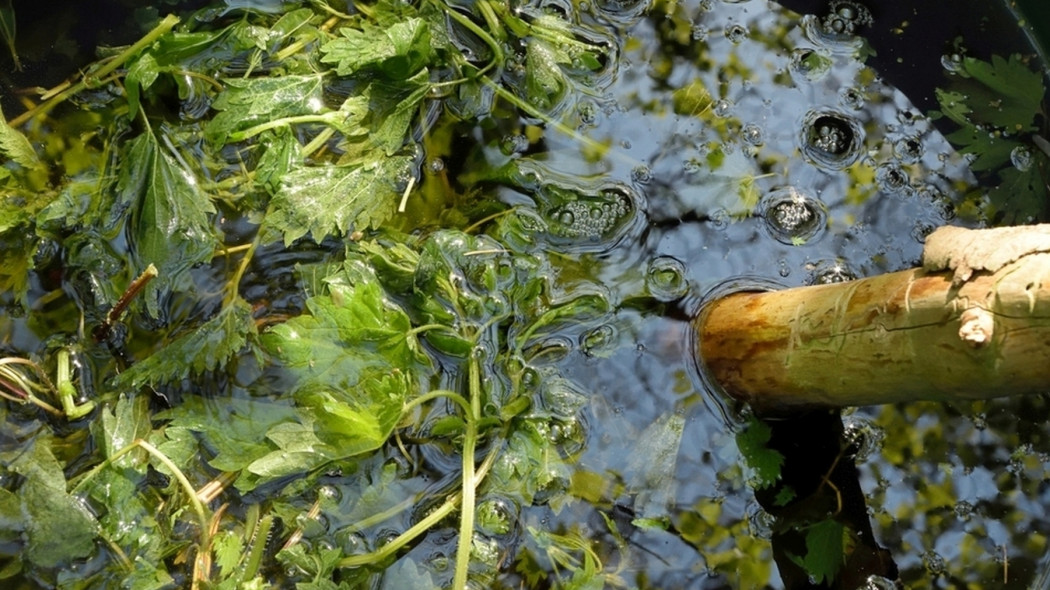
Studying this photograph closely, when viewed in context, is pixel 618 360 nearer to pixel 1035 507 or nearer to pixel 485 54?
pixel 485 54

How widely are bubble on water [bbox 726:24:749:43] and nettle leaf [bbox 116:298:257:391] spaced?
3.93 ft

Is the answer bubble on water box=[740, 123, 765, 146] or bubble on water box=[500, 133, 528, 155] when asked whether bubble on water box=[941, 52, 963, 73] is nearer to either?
bubble on water box=[740, 123, 765, 146]

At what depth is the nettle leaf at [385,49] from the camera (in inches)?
65.6

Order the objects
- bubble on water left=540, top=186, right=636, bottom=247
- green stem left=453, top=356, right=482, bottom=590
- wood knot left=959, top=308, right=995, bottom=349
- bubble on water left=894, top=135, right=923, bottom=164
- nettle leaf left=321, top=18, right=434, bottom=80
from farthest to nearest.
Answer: bubble on water left=894, top=135, right=923, bottom=164, bubble on water left=540, top=186, right=636, bottom=247, nettle leaf left=321, top=18, right=434, bottom=80, green stem left=453, top=356, right=482, bottom=590, wood knot left=959, top=308, right=995, bottom=349

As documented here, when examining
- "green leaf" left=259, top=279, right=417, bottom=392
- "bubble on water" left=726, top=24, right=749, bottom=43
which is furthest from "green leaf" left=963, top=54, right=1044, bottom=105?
"green leaf" left=259, top=279, right=417, bottom=392

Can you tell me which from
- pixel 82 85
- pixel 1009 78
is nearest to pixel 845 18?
pixel 1009 78

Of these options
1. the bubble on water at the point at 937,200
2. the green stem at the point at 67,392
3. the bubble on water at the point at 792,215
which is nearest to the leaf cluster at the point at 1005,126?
the bubble on water at the point at 937,200

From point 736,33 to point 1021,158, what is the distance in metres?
0.68

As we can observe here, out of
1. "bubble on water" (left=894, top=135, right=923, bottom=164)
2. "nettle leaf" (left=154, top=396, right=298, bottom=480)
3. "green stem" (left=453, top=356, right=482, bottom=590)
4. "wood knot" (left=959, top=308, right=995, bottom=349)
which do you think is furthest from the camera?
"bubble on water" (left=894, top=135, right=923, bottom=164)

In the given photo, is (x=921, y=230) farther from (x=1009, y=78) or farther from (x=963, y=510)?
(x=963, y=510)

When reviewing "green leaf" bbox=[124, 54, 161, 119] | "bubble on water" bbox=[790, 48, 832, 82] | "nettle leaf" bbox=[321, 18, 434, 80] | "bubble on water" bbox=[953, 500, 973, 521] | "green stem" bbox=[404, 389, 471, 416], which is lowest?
"bubble on water" bbox=[953, 500, 973, 521]

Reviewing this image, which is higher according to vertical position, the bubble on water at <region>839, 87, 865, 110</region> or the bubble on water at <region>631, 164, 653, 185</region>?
the bubble on water at <region>839, 87, 865, 110</region>

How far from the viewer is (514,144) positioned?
184 centimetres

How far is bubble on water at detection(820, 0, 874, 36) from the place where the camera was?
1968 mm
